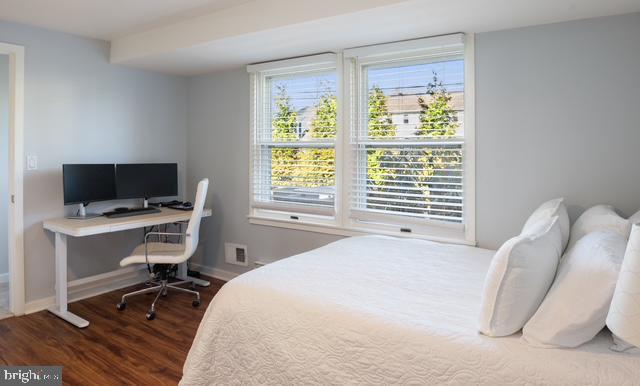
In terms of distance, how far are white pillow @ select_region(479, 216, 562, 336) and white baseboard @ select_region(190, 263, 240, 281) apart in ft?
10.6

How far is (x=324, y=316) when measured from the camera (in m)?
1.80

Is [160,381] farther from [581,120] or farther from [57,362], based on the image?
[581,120]

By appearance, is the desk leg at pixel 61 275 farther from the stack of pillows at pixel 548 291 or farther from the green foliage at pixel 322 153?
the stack of pillows at pixel 548 291

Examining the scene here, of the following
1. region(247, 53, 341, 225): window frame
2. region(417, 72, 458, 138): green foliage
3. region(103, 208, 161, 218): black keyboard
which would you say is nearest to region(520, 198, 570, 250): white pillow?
region(417, 72, 458, 138): green foliage

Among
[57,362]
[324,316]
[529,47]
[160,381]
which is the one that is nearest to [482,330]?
[324,316]

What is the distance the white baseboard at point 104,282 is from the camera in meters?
3.64

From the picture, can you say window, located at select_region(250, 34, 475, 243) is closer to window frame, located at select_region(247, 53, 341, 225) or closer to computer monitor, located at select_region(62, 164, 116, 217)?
window frame, located at select_region(247, 53, 341, 225)

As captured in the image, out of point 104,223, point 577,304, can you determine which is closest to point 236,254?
point 104,223

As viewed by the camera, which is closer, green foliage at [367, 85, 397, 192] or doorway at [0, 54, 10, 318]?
green foliage at [367, 85, 397, 192]

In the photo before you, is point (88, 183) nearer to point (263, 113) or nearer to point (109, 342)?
point (109, 342)

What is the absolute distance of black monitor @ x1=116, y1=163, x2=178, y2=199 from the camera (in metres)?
3.96

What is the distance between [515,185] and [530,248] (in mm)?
1489

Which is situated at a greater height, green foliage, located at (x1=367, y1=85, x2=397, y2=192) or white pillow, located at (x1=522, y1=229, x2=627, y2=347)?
green foliage, located at (x1=367, y1=85, x2=397, y2=192)

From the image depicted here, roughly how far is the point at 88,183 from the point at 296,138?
72.3 inches
